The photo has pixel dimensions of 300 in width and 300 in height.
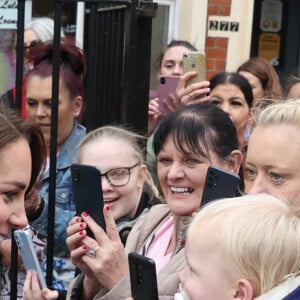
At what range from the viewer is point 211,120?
3.38m

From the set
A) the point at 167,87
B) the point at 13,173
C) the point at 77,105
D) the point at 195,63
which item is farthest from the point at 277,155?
the point at 167,87

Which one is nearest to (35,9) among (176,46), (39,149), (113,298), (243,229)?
(176,46)

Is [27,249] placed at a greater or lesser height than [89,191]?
lesser

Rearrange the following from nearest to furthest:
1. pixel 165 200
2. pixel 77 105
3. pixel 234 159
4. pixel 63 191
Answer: pixel 234 159, pixel 165 200, pixel 63 191, pixel 77 105

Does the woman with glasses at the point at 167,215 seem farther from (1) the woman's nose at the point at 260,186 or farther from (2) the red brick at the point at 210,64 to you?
(2) the red brick at the point at 210,64

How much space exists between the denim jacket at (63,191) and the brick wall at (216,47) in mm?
4316

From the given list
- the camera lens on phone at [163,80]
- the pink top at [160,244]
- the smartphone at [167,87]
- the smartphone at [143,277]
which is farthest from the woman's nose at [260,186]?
the camera lens on phone at [163,80]

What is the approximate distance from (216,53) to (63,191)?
15.7 feet

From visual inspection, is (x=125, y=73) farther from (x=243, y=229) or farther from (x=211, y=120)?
(x=243, y=229)

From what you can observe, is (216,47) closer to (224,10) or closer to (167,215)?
(224,10)

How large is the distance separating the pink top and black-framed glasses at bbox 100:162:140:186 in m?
0.46

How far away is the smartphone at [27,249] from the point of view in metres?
3.11

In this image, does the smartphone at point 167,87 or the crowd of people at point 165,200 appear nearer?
the crowd of people at point 165,200

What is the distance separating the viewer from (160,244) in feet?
10.7
